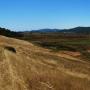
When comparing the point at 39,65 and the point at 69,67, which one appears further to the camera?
the point at 69,67

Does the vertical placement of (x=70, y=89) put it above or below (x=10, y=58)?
below

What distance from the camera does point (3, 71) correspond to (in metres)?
21.3

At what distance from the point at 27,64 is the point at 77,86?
14.7ft

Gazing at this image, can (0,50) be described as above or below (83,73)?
above

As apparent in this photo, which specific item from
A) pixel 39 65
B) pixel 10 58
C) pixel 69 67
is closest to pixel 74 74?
pixel 69 67

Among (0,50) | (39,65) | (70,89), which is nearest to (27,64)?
(39,65)

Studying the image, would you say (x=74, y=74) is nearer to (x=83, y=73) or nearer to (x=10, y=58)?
(x=83, y=73)

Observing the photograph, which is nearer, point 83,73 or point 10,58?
point 10,58

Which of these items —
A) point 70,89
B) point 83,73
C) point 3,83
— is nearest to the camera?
point 3,83

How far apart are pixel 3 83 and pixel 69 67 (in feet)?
25.2

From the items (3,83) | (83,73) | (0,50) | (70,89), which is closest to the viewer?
(3,83)

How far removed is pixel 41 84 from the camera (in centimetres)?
2117

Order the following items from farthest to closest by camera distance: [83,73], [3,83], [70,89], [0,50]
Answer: [83,73] < [0,50] < [70,89] < [3,83]

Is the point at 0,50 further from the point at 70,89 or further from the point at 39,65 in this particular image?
the point at 70,89
